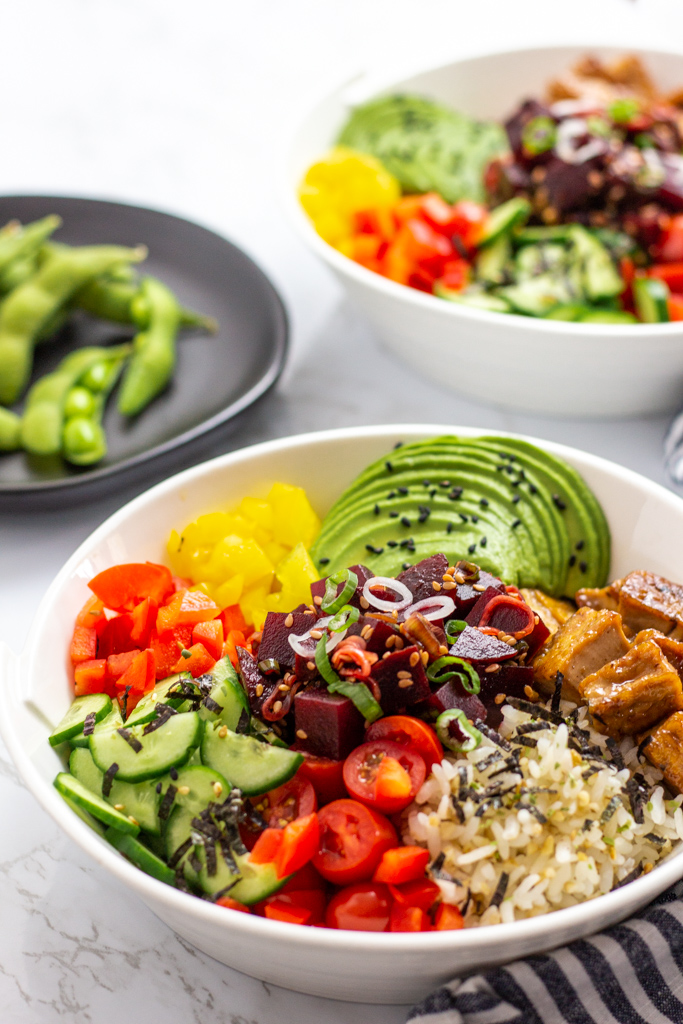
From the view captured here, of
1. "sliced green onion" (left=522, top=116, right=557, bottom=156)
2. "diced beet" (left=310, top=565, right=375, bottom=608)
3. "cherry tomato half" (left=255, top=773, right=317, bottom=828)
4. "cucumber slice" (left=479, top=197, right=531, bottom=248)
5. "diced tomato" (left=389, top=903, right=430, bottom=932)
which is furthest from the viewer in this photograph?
"sliced green onion" (left=522, top=116, right=557, bottom=156)

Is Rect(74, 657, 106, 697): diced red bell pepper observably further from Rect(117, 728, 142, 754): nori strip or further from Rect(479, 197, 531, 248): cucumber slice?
Rect(479, 197, 531, 248): cucumber slice

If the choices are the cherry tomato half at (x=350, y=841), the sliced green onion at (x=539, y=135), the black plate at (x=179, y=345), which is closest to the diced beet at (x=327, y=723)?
the cherry tomato half at (x=350, y=841)

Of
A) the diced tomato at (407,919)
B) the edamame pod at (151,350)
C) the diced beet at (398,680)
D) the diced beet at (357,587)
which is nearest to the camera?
the diced tomato at (407,919)

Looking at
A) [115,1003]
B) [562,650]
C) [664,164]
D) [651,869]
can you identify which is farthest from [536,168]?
[115,1003]

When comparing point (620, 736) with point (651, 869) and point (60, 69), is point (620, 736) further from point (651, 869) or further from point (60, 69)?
point (60, 69)

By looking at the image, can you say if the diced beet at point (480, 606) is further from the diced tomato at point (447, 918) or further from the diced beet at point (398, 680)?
the diced tomato at point (447, 918)

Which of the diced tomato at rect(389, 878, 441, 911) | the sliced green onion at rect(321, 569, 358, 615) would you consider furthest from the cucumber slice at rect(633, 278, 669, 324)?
the diced tomato at rect(389, 878, 441, 911)
